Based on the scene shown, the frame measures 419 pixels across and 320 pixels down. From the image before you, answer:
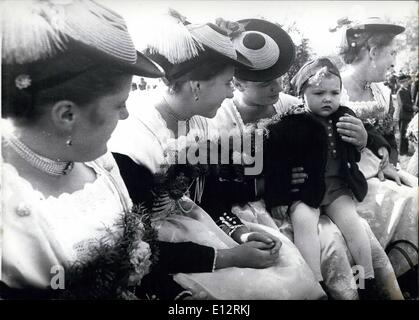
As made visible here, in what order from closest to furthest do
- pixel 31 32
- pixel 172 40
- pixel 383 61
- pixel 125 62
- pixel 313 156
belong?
pixel 31 32
pixel 125 62
pixel 172 40
pixel 313 156
pixel 383 61

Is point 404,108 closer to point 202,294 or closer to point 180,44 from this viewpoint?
point 180,44

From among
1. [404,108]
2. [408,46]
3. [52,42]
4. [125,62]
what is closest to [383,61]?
[408,46]

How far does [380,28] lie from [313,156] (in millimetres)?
809

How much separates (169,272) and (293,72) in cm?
126

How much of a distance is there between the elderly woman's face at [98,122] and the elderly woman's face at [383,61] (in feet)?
4.67

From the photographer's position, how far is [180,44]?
292 centimetres

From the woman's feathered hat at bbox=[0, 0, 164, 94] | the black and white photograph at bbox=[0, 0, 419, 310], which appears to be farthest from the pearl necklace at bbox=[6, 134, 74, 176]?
the woman's feathered hat at bbox=[0, 0, 164, 94]

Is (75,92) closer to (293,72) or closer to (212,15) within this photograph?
(212,15)

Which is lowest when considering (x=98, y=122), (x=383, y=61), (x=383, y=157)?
(x=383, y=157)

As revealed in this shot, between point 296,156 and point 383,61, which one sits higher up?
point 383,61

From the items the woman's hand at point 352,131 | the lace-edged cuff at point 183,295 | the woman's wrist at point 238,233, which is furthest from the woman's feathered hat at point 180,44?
the lace-edged cuff at point 183,295

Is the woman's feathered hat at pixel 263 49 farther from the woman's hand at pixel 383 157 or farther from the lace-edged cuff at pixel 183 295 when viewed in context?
the lace-edged cuff at pixel 183 295
